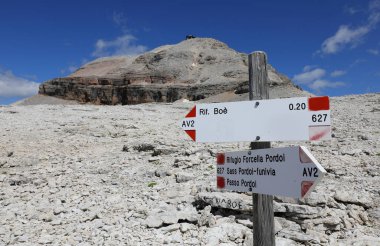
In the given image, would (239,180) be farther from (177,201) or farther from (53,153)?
(53,153)

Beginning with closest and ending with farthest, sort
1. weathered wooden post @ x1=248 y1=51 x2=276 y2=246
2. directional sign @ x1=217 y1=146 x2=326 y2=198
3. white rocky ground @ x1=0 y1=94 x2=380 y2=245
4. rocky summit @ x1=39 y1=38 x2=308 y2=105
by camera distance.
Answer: directional sign @ x1=217 y1=146 x2=326 y2=198 → weathered wooden post @ x1=248 y1=51 x2=276 y2=246 → white rocky ground @ x1=0 y1=94 x2=380 y2=245 → rocky summit @ x1=39 y1=38 x2=308 y2=105

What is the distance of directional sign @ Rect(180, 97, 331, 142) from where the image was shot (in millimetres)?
3014

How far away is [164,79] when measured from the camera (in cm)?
6119

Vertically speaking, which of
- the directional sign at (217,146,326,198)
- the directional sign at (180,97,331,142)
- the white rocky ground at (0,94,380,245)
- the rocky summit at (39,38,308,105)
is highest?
the rocky summit at (39,38,308,105)

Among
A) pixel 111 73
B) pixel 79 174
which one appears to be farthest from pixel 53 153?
pixel 111 73

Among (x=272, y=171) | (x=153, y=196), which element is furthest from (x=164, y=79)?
(x=272, y=171)

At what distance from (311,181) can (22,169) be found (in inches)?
335

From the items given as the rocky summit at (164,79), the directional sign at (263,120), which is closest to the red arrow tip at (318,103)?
the directional sign at (263,120)

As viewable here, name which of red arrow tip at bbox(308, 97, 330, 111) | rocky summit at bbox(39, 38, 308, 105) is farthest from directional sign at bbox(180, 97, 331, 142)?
rocky summit at bbox(39, 38, 308, 105)

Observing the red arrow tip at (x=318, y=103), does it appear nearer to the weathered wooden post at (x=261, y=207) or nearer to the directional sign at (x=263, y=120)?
the directional sign at (x=263, y=120)

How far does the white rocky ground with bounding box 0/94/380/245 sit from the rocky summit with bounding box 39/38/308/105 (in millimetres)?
39307

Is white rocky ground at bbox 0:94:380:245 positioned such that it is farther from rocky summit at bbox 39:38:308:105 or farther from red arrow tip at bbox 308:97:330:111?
rocky summit at bbox 39:38:308:105

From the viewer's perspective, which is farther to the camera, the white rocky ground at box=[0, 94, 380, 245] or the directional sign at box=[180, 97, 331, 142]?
the white rocky ground at box=[0, 94, 380, 245]

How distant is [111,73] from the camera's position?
214ft
